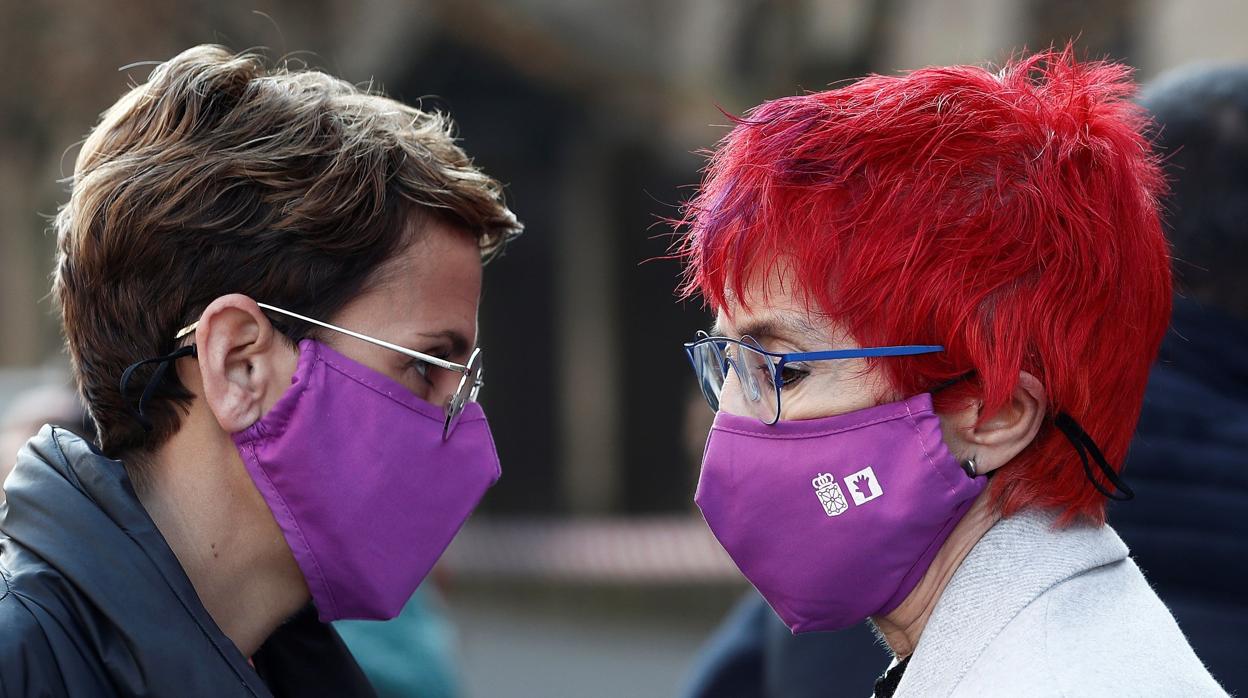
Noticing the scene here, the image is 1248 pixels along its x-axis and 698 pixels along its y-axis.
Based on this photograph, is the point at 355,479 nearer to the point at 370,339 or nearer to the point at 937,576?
the point at 370,339

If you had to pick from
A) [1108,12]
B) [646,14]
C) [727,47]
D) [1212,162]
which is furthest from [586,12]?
[1212,162]

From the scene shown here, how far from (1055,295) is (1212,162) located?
96cm

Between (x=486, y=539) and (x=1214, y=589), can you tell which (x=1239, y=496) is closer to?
(x=1214, y=589)

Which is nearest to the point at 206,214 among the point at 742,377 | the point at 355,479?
the point at 355,479

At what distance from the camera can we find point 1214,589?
2332 millimetres

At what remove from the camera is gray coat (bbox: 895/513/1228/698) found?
1696 mm

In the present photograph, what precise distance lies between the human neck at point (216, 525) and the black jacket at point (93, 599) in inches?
5.2

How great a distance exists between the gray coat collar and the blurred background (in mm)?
5294

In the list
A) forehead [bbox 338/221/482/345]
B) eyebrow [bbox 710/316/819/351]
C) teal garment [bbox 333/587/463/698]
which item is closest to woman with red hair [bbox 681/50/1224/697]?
eyebrow [bbox 710/316/819/351]

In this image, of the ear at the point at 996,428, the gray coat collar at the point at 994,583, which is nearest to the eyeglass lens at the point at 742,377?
the ear at the point at 996,428

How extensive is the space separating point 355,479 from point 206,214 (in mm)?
496

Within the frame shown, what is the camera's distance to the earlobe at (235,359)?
215cm

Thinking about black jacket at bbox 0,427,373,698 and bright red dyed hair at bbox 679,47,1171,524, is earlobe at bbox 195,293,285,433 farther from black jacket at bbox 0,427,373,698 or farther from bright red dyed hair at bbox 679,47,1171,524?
bright red dyed hair at bbox 679,47,1171,524

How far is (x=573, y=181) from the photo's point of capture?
1399 cm
